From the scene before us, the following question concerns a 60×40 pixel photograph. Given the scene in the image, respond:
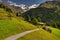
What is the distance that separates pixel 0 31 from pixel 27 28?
1146cm

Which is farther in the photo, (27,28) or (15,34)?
(27,28)

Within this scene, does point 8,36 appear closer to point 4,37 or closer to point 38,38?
point 4,37

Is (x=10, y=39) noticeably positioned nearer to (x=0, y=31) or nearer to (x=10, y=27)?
(x=0, y=31)

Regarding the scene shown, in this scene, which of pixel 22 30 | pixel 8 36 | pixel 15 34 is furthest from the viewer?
pixel 22 30

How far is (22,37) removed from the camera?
45656mm

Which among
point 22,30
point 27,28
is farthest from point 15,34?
point 27,28

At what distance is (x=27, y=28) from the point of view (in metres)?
56.0

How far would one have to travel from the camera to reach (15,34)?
47875 mm

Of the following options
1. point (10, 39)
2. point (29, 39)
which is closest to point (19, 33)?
point (29, 39)

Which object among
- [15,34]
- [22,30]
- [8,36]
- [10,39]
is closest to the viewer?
[10,39]

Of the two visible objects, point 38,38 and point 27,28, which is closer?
point 38,38

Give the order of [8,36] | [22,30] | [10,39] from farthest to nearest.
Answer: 1. [22,30]
2. [8,36]
3. [10,39]

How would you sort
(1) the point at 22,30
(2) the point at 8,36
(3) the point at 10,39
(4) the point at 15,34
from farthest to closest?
(1) the point at 22,30
(4) the point at 15,34
(2) the point at 8,36
(3) the point at 10,39

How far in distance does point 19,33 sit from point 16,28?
5.53ft
